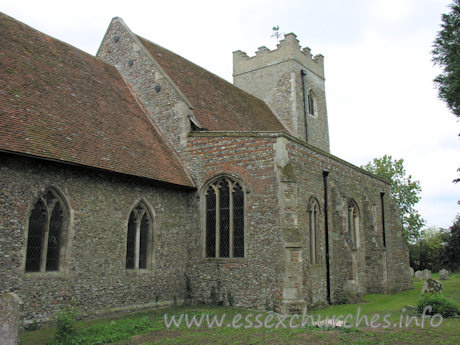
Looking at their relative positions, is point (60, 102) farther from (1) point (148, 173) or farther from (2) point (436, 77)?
(2) point (436, 77)

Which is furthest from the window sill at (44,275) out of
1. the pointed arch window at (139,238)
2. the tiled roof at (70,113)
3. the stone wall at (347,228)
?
the stone wall at (347,228)

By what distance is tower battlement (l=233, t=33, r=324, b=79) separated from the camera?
2606 cm

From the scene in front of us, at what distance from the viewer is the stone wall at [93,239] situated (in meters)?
8.90

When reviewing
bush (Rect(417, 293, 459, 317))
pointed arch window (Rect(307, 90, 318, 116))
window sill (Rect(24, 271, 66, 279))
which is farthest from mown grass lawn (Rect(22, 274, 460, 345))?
pointed arch window (Rect(307, 90, 318, 116))

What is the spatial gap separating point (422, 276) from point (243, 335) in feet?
89.0

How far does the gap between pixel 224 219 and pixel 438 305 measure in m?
6.49

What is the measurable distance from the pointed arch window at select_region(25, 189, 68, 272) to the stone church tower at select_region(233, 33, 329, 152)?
1658 cm

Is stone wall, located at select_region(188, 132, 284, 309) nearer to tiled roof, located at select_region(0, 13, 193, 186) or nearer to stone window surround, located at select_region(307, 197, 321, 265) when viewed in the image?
tiled roof, located at select_region(0, 13, 193, 186)

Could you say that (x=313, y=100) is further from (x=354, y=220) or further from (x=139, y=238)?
(x=139, y=238)

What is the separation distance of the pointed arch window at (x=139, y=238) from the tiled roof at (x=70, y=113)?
1215 millimetres

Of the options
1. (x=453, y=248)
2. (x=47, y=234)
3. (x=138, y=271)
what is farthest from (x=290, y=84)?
(x=47, y=234)

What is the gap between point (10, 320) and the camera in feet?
21.9

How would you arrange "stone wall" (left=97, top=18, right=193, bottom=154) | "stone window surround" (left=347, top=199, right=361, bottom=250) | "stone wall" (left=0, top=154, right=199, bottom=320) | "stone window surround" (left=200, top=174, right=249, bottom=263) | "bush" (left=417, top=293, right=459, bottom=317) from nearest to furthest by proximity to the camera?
"stone wall" (left=0, top=154, right=199, bottom=320) → "bush" (left=417, top=293, right=459, bottom=317) → "stone window surround" (left=200, top=174, right=249, bottom=263) → "stone wall" (left=97, top=18, right=193, bottom=154) → "stone window surround" (left=347, top=199, right=361, bottom=250)

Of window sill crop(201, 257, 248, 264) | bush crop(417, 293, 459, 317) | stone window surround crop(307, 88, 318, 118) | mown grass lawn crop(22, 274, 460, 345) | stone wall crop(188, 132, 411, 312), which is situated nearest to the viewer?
mown grass lawn crop(22, 274, 460, 345)
